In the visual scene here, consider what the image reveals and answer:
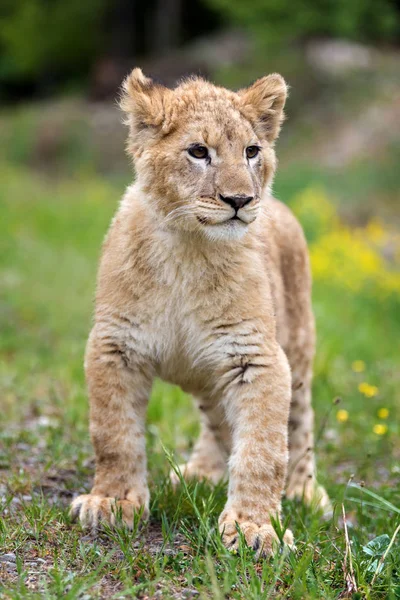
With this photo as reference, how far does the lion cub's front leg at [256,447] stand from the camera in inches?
154

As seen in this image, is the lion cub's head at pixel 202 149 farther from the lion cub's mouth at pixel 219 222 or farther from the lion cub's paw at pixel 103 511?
the lion cub's paw at pixel 103 511

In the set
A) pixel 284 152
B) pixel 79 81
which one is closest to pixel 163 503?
pixel 284 152

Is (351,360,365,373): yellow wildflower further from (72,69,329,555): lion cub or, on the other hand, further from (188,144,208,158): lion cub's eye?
(188,144,208,158): lion cub's eye

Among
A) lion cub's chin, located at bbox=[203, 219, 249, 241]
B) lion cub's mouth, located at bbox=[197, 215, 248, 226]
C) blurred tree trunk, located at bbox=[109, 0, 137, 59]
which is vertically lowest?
lion cub's chin, located at bbox=[203, 219, 249, 241]

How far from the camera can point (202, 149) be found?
415 cm

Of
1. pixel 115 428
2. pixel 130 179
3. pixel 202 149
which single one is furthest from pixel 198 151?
pixel 130 179

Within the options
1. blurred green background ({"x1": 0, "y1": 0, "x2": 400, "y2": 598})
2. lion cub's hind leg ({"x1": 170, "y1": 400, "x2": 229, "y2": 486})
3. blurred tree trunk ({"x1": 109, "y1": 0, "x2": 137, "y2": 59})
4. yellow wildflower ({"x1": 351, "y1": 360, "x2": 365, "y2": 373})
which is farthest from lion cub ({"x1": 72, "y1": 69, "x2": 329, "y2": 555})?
blurred tree trunk ({"x1": 109, "y1": 0, "x2": 137, "y2": 59})

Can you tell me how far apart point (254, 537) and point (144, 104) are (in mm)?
2089

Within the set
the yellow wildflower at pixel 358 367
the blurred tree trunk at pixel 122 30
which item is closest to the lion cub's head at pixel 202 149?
the yellow wildflower at pixel 358 367

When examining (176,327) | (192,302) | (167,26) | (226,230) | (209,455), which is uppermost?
(167,26)

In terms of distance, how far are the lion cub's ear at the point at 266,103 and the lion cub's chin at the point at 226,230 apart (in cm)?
68

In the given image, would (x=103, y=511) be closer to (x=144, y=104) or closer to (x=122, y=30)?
(x=144, y=104)

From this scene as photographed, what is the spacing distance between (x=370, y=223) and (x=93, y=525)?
12.1 m

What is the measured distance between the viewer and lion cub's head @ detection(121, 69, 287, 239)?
13.3 ft
